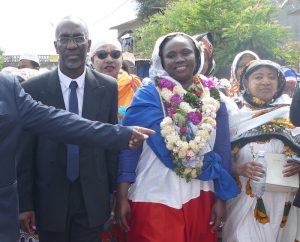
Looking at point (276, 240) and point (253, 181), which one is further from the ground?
point (253, 181)

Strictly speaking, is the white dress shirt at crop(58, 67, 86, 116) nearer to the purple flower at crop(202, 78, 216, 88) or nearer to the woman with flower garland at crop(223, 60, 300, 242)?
the purple flower at crop(202, 78, 216, 88)

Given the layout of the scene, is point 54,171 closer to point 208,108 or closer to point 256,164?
point 208,108

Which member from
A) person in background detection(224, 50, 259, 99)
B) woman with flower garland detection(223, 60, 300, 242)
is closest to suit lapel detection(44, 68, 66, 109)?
woman with flower garland detection(223, 60, 300, 242)

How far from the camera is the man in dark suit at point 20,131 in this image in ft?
7.77

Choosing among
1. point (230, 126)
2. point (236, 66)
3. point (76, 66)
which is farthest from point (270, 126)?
point (236, 66)

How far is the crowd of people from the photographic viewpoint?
2998mm

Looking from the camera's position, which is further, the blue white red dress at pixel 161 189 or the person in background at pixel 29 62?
the person in background at pixel 29 62

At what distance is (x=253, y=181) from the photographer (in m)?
3.41

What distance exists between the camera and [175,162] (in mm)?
3102

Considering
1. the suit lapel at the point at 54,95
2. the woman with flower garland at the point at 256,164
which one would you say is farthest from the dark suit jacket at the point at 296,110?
the suit lapel at the point at 54,95

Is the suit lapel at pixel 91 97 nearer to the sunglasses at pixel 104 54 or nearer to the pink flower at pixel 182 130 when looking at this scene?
the pink flower at pixel 182 130

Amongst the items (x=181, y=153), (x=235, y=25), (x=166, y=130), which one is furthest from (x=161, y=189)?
(x=235, y=25)

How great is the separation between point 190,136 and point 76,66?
987mm

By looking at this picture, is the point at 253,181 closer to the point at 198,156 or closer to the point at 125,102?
the point at 198,156
